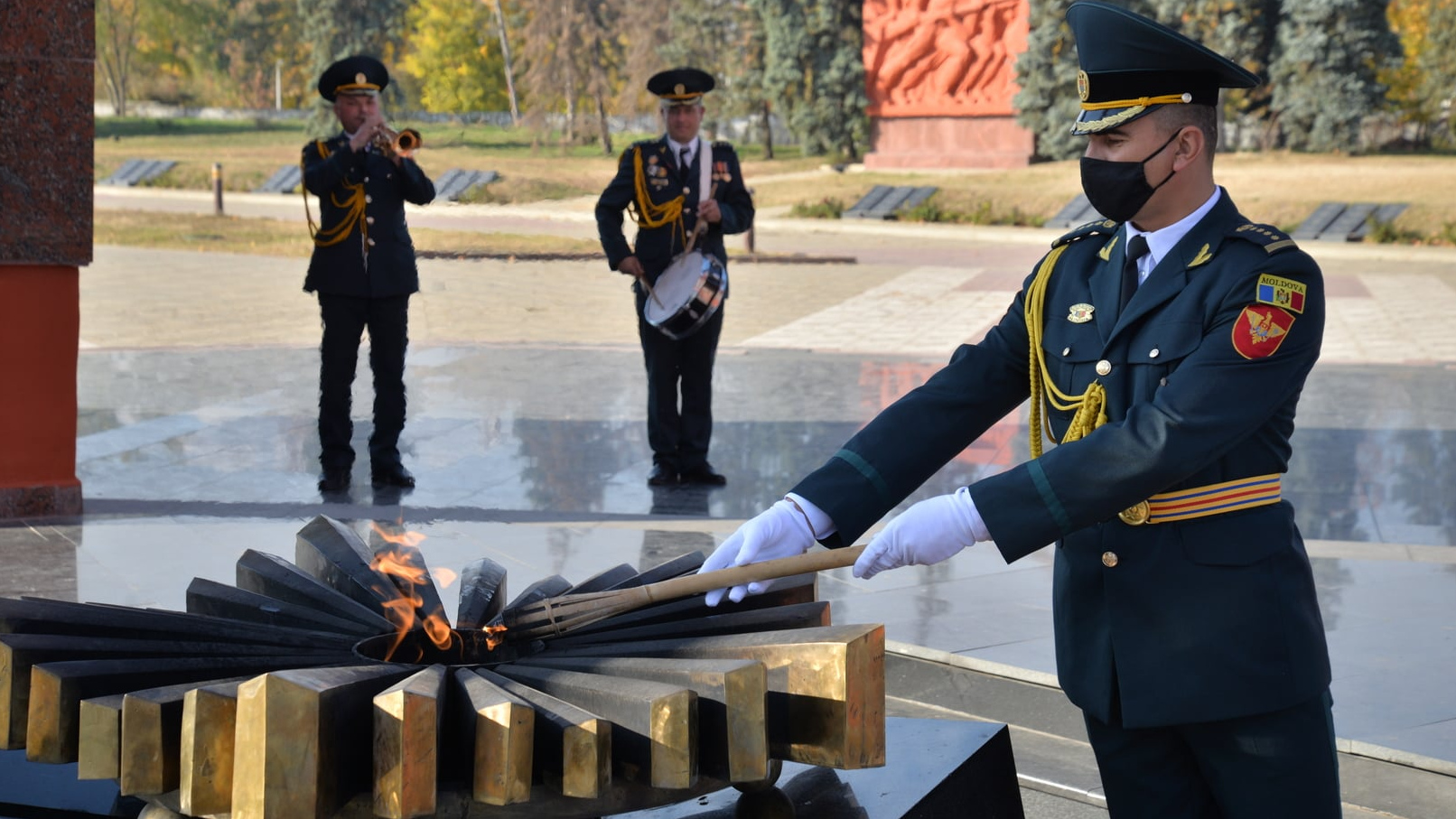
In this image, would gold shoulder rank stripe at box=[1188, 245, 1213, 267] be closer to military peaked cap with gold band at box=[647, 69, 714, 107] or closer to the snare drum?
the snare drum

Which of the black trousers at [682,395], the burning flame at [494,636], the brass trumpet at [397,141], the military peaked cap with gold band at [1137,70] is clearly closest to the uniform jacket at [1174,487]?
the military peaked cap with gold band at [1137,70]

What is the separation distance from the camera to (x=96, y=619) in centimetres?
229

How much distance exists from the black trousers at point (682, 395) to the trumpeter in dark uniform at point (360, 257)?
1123 mm

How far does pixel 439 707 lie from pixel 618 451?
5.58 m

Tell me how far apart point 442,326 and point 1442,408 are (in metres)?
7.63

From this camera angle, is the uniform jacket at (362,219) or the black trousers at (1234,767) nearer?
the black trousers at (1234,767)

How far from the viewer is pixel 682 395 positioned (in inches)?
276

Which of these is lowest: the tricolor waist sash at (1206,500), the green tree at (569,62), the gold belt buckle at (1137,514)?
the gold belt buckle at (1137,514)

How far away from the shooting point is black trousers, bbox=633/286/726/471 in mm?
6938

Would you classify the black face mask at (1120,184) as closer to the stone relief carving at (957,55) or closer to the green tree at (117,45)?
the stone relief carving at (957,55)

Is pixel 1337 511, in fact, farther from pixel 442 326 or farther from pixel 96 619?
pixel 442 326

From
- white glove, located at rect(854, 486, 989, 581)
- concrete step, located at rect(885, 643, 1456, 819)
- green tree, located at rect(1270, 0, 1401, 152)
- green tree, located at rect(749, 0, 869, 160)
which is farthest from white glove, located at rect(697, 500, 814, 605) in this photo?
green tree, located at rect(749, 0, 869, 160)

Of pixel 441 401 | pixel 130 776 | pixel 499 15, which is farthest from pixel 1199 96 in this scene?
pixel 499 15

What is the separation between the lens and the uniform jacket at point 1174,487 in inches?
81.7
